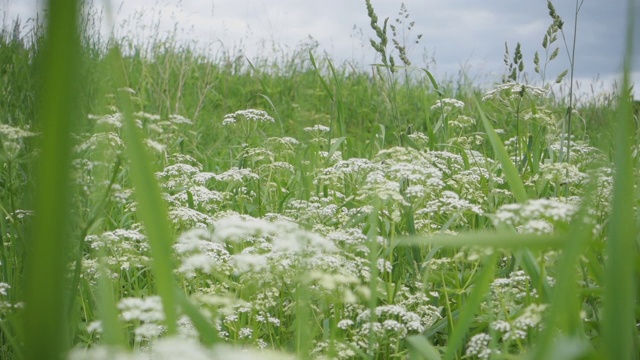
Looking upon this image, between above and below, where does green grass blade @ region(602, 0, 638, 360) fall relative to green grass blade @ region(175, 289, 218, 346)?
above

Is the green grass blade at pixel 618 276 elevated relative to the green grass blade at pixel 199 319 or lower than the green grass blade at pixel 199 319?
elevated

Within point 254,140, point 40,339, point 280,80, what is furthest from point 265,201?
point 280,80

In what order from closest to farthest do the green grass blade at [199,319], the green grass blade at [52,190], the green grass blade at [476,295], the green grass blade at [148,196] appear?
the green grass blade at [52,190] → the green grass blade at [148,196] → the green grass blade at [199,319] → the green grass blade at [476,295]

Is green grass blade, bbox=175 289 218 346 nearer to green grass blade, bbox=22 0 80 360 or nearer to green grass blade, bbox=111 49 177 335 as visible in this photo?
green grass blade, bbox=111 49 177 335

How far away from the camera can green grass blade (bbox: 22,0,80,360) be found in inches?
11.1

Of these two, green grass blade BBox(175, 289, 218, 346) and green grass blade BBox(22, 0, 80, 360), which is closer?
green grass blade BBox(22, 0, 80, 360)

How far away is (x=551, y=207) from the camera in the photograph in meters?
1.45

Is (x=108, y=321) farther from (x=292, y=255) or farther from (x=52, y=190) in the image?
(x=292, y=255)

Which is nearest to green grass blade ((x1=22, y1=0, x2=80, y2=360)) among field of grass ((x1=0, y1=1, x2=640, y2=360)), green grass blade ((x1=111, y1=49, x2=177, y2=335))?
field of grass ((x1=0, y1=1, x2=640, y2=360))

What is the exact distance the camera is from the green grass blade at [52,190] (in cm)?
28

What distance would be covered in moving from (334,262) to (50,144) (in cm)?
154

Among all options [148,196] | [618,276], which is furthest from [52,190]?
[618,276]

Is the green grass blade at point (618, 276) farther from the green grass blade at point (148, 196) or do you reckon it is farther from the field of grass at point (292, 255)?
the green grass blade at point (148, 196)

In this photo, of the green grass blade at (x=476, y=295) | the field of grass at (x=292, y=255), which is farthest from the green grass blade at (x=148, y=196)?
the green grass blade at (x=476, y=295)
